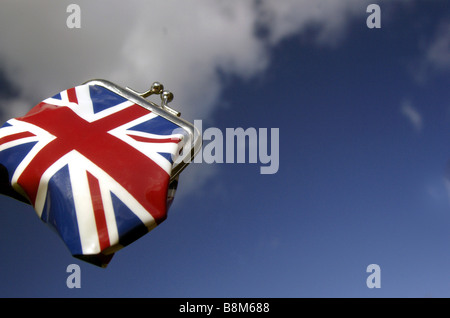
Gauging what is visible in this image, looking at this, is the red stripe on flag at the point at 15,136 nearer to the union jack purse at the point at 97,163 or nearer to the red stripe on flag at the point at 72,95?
the union jack purse at the point at 97,163

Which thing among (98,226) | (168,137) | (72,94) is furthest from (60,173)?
(72,94)

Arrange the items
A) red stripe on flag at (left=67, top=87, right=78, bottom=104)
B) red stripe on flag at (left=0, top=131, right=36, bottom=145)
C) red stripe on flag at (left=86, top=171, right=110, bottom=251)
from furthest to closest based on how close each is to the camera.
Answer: red stripe on flag at (left=67, top=87, right=78, bottom=104)
red stripe on flag at (left=0, top=131, right=36, bottom=145)
red stripe on flag at (left=86, top=171, right=110, bottom=251)

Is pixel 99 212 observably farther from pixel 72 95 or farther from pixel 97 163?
pixel 72 95

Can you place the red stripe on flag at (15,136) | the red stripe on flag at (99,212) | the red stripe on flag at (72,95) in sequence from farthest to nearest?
the red stripe on flag at (72,95) → the red stripe on flag at (15,136) → the red stripe on flag at (99,212)

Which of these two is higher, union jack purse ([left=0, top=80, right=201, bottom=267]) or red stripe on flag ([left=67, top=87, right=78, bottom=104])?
red stripe on flag ([left=67, top=87, right=78, bottom=104])

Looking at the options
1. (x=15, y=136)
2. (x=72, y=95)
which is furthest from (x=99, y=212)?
(x=72, y=95)

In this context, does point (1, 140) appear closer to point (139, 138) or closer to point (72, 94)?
point (72, 94)

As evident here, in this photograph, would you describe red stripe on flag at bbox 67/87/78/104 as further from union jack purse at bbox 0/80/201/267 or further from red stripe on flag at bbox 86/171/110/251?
red stripe on flag at bbox 86/171/110/251

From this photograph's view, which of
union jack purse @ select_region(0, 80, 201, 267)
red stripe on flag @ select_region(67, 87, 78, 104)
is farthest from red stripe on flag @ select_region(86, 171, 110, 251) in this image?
red stripe on flag @ select_region(67, 87, 78, 104)

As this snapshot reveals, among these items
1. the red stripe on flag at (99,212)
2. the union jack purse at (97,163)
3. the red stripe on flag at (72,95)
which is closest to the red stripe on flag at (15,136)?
the union jack purse at (97,163)
